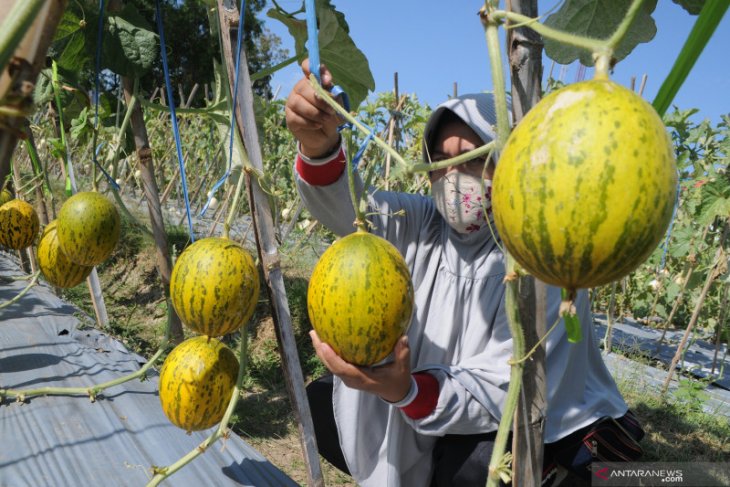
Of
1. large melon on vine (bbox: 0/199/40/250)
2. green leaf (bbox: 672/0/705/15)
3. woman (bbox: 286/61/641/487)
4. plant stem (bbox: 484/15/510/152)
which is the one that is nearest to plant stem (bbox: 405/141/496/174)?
plant stem (bbox: 484/15/510/152)

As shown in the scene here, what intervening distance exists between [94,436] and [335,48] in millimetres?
→ 1815

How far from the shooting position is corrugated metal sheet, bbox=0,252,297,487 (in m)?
2.01

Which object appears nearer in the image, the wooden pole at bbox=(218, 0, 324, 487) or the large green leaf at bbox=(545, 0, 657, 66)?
the large green leaf at bbox=(545, 0, 657, 66)

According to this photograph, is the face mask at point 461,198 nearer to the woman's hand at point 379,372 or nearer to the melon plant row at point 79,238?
the woman's hand at point 379,372

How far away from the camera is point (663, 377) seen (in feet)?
14.1

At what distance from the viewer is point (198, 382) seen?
1354mm

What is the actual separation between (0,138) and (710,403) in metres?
4.60

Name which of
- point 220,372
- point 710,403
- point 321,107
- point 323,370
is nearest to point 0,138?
point 321,107

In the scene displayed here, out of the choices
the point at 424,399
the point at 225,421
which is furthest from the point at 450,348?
the point at 225,421

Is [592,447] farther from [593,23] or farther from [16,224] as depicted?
[16,224]

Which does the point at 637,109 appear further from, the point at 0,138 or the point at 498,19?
the point at 0,138

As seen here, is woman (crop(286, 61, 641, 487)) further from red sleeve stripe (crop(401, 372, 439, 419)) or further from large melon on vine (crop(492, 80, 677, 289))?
large melon on vine (crop(492, 80, 677, 289))

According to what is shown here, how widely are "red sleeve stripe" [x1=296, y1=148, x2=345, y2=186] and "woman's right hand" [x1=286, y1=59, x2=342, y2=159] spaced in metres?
0.10

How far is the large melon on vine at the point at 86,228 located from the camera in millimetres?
1645
